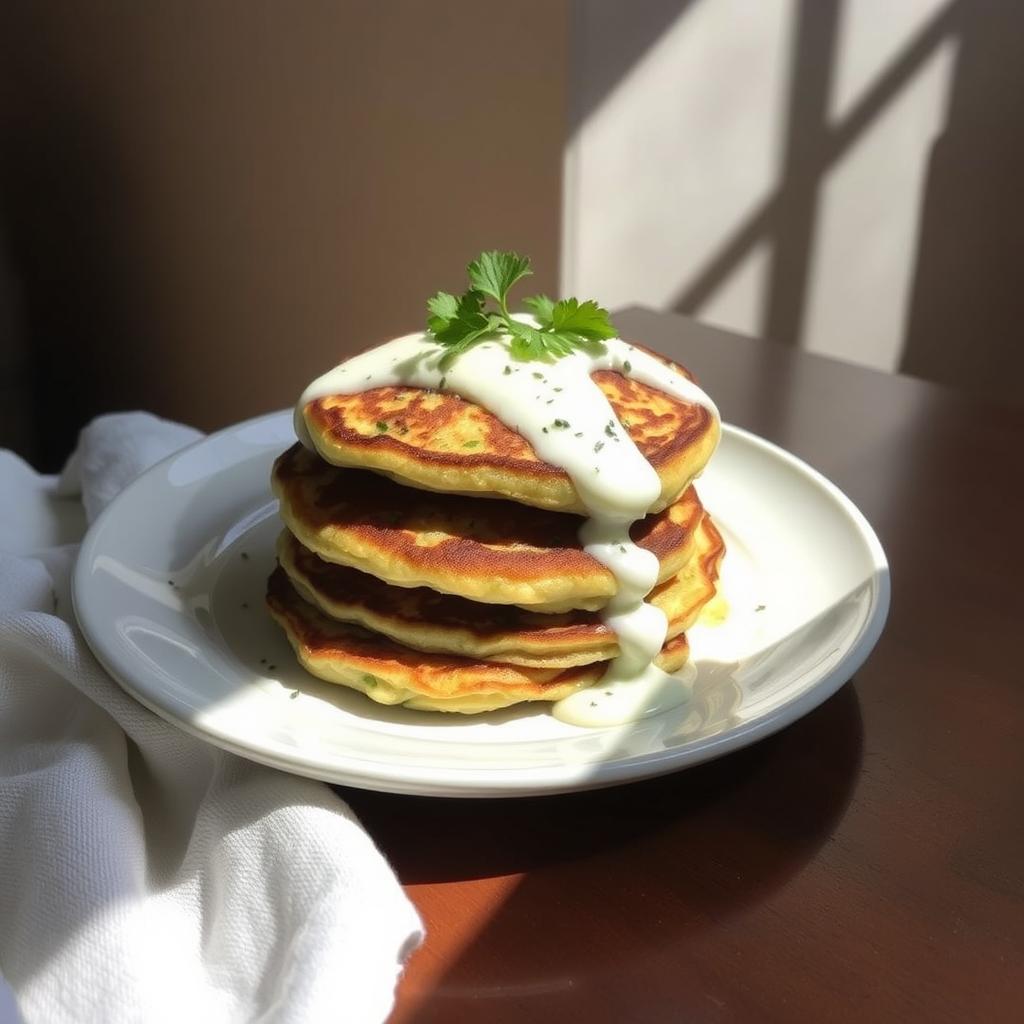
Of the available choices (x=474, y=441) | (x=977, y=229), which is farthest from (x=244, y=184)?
(x=474, y=441)

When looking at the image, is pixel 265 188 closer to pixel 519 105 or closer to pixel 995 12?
pixel 519 105

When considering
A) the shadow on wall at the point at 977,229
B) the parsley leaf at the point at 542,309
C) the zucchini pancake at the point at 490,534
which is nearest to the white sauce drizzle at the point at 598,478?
the zucchini pancake at the point at 490,534

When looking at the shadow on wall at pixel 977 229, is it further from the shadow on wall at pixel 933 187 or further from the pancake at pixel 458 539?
the pancake at pixel 458 539

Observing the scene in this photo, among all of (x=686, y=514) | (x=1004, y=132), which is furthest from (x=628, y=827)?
(x=1004, y=132)

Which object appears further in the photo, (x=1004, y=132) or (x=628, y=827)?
(x=1004, y=132)

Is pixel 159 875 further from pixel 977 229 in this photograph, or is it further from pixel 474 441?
pixel 977 229

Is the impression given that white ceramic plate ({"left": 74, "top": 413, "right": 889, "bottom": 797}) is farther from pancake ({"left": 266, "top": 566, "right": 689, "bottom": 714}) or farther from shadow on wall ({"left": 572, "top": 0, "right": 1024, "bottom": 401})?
shadow on wall ({"left": 572, "top": 0, "right": 1024, "bottom": 401})
